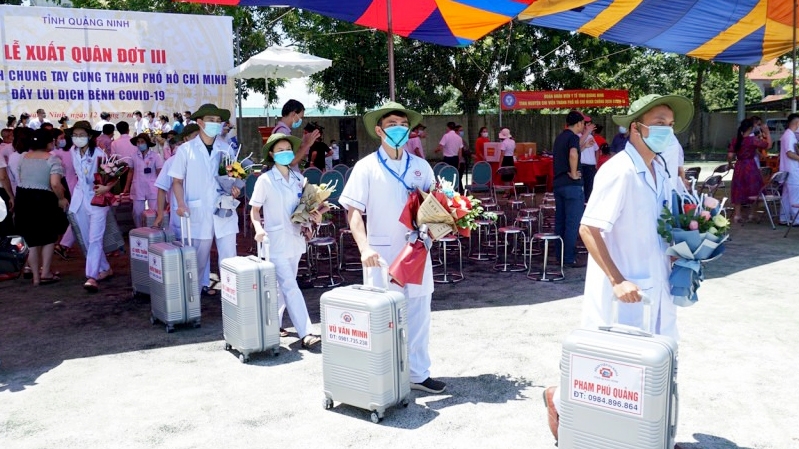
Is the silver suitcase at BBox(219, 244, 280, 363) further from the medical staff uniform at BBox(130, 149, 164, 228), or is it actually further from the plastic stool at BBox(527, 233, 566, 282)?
the medical staff uniform at BBox(130, 149, 164, 228)

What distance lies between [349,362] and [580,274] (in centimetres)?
469

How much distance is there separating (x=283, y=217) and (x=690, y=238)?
3.18m

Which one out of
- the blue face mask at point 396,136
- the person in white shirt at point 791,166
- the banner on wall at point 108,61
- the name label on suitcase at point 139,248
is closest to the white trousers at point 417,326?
the blue face mask at point 396,136

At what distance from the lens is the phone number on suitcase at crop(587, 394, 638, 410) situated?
2.86 metres

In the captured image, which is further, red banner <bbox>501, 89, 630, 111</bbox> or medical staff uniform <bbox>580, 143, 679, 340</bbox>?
red banner <bbox>501, 89, 630, 111</bbox>

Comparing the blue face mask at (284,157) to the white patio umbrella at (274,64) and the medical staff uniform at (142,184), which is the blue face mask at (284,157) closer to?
the medical staff uniform at (142,184)

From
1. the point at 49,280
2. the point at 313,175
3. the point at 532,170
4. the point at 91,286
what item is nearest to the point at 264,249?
the point at 91,286

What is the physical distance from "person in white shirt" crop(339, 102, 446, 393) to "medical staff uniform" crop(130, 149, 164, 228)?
6.59 m

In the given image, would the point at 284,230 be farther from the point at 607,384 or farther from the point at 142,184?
the point at 142,184

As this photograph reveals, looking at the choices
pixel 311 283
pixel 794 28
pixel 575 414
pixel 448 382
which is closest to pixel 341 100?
pixel 794 28

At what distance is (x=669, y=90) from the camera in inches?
1586

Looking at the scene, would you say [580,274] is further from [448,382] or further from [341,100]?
[341,100]

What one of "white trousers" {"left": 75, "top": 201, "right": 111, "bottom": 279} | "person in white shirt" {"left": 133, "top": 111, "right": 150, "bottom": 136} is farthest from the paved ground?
"person in white shirt" {"left": 133, "top": 111, "right": 150, "bottom": 136}

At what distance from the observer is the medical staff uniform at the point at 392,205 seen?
4391 millimetres
